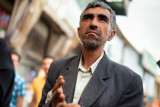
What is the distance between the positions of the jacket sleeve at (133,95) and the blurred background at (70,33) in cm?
41

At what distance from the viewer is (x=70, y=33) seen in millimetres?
7281

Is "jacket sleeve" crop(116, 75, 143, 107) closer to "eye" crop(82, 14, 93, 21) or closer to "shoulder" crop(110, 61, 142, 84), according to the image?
"shoulder" crop(110, 61, 142, 84)

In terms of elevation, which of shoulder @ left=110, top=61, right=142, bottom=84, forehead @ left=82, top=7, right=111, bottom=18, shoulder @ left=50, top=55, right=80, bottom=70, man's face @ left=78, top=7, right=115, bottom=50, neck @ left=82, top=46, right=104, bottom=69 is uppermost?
forehead @ left=82, top=7, right=111, bottom=18

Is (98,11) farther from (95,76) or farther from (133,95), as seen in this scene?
(133,95)

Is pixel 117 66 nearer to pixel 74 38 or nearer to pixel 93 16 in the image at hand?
pixel 93 16

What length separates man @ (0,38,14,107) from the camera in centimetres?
204

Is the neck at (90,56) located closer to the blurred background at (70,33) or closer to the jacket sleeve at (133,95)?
the jacket sleeve at (133,95)

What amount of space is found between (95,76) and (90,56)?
0.13 metres

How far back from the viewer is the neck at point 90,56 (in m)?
1.37

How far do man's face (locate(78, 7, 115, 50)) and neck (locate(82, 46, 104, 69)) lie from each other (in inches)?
1.7

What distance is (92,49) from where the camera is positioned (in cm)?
135

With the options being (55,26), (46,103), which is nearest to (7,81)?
(46,103)

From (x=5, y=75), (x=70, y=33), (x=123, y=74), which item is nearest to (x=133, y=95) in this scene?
(x=123, y=74)

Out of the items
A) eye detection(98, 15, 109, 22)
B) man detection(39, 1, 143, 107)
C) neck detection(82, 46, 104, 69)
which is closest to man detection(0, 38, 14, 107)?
man detection(39, 1, 143, 107)
